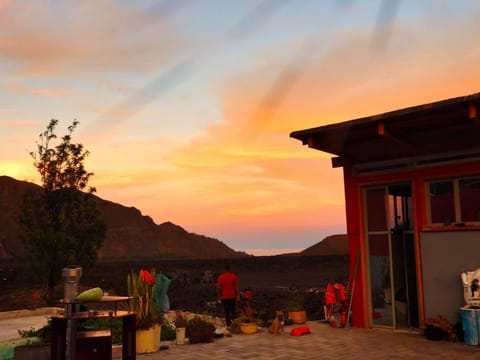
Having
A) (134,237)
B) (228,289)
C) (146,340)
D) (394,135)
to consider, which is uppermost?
(134,237)

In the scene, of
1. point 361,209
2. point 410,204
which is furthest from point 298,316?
point 410,204

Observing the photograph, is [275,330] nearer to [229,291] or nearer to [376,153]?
[229,291]

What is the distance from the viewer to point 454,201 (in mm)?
12062

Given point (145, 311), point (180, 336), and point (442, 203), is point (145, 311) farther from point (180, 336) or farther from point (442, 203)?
point (442, 203)

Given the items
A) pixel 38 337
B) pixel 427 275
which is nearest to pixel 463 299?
pixel 427 275

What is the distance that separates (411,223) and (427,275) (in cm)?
140

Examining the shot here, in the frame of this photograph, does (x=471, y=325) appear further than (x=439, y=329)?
No

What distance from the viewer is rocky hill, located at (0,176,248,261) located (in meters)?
136

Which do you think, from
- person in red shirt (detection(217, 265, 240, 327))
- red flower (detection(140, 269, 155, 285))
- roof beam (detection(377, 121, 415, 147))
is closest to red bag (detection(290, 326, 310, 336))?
person in red shirt (detection(217, 265, 240, 327))

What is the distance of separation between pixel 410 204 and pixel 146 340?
23.5ft

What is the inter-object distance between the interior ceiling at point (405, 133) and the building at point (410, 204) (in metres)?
0.02

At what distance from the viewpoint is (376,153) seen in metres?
13.4

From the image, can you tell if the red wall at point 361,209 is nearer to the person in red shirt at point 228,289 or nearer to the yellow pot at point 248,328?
the yellow pot at point 248,328

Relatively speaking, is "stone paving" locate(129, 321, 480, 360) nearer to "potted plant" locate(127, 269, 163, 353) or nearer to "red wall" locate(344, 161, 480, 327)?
"potted plant" locate(127, 269, 163, 353)
